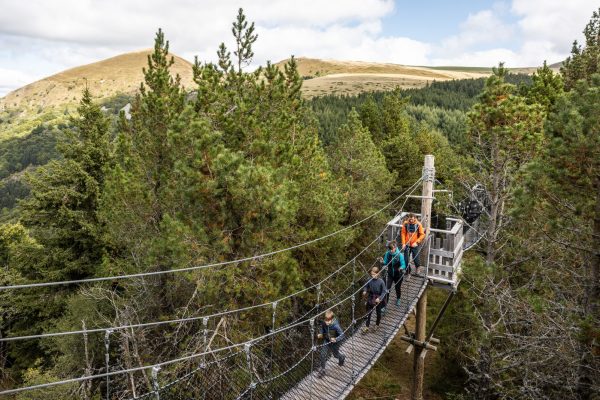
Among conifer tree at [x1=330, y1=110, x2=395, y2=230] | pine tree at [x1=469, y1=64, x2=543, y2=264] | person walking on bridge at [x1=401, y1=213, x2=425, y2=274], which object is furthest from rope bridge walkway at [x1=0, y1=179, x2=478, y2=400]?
conifer tree at [x1=330, y1=110, x2=395, y2=230]

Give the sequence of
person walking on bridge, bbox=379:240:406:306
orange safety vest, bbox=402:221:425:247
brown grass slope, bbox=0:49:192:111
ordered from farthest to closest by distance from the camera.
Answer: brown grass slope, bbox=0:49:192:111 < orange safety vest, bbox=402:221:425:247 < person walking on bridge, bbox=379:240:406:306

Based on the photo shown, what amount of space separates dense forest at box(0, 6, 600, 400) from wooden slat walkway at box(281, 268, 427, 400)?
159cm

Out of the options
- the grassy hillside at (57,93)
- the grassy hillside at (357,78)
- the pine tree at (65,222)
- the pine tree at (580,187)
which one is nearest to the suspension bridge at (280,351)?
the pine tree at (580,187)

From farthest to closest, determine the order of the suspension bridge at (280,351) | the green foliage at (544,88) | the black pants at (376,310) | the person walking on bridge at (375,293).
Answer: the green foliage at (544,88)
the black pants at (376,310)
the person walking on bridge at (375,293)
the suspension bridge at (280,351)

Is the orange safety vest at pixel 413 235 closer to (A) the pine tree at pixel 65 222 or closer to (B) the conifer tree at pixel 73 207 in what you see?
(B) the conifer tree at pixel 73 207

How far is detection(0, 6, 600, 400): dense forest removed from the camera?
6645mm

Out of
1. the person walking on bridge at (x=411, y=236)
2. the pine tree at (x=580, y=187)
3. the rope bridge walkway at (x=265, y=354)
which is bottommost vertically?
the rope bridge walkway at (x=265, y=354)

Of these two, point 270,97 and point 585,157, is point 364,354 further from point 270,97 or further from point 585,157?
point 270,97

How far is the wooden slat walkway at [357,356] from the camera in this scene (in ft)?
24.3

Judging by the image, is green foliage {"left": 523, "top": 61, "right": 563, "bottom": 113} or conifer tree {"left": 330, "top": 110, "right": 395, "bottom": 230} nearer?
conifer tree {"left": 330, "top": 110, "right": 395, "bottom": 230}

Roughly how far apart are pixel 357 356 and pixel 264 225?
129 inches

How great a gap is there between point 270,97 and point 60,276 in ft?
35.1

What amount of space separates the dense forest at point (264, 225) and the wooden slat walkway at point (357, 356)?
5.23 ft

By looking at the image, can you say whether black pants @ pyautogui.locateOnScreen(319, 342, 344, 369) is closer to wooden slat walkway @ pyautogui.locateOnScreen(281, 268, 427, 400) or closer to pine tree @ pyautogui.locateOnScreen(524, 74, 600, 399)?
wooden slat walkway @ pyautogui.locateOnScreen(281, 268, 427, 400)
